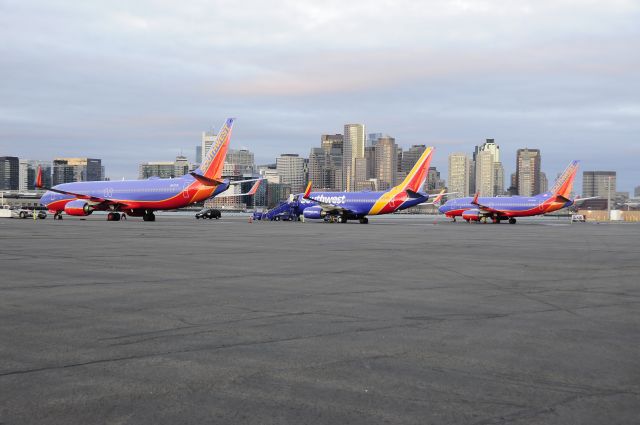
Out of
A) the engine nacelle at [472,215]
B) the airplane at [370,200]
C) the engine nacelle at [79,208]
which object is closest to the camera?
the engine nacelle at [79,208]

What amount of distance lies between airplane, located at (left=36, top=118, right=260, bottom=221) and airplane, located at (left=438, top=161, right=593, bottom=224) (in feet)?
96.6

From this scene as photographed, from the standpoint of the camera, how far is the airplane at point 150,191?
5488cm

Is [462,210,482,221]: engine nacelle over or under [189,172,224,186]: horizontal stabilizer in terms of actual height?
under

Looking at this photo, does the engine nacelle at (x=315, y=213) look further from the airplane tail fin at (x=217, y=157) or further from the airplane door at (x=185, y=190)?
the airplane door at (x=185, y=190)

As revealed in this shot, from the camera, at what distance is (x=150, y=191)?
56.7m

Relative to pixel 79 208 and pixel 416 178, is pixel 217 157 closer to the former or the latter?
pixel 79 208

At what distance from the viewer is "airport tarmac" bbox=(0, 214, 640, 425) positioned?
4.93 metres

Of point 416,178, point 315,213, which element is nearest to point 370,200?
point 416,178

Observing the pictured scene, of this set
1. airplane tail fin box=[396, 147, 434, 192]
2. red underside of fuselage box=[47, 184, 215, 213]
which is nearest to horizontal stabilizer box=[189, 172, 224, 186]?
red underside of fuselage box=[47, 184, 215, 213]

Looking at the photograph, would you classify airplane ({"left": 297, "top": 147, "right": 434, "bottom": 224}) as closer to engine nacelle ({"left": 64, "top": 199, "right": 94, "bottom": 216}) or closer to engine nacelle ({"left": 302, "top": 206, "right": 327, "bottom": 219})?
engine nacelle ({"left": 302, "top": 206, "right": 327, "bottom": 219})

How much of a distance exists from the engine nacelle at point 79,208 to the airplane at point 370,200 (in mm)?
22500

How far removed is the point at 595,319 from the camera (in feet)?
29.7

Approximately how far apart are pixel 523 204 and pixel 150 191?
42.2 m

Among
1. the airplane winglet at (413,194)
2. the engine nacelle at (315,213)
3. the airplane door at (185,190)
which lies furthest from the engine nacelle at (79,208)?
the airplane winglet at (413,194)
